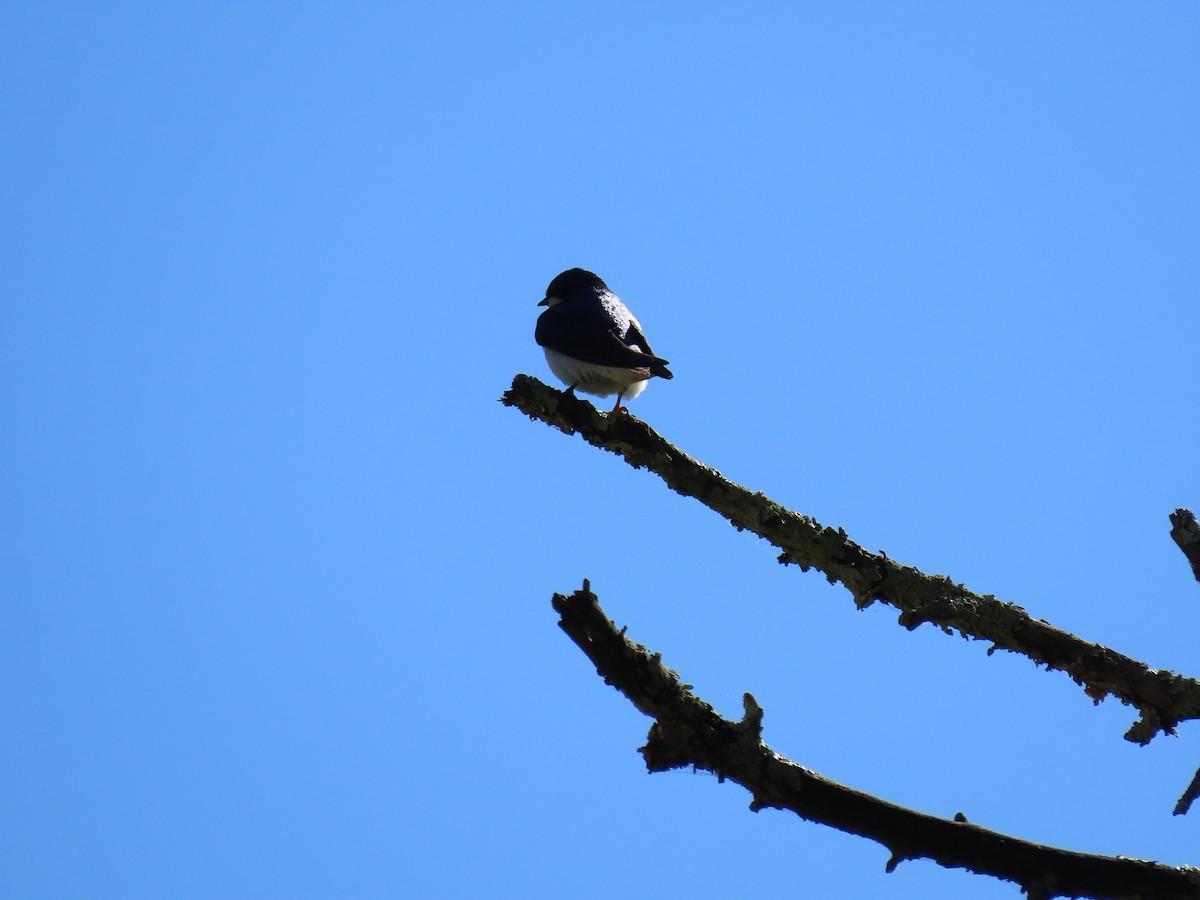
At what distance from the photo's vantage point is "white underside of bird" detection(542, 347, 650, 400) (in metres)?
7.41

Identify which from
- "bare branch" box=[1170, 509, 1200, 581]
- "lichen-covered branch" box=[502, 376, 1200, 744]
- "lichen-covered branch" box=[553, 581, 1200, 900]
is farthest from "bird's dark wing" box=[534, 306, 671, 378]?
"lichen-covered branch" box=[553, 581, 1200, 900]

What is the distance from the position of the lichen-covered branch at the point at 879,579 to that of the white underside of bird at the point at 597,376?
1.88 metres

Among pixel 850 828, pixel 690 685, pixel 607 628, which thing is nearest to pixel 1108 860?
pixel 850 828

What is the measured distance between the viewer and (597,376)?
24.6 ft

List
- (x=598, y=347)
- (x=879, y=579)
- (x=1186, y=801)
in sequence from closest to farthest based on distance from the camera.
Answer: (x=1186, y=801) → (x=879, y=579) → (x=598, y=347)

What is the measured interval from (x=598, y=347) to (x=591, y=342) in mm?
113

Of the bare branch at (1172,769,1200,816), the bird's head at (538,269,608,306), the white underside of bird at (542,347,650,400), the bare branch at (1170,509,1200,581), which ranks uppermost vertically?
the bird's head at (538,269,608,306)

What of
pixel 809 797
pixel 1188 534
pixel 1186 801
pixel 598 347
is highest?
pixel 598 347

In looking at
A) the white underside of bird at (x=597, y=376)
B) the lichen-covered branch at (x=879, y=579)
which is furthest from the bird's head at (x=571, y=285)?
the lichen-covered branch at (x=879, y=579)

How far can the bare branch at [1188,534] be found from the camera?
4.18 metres

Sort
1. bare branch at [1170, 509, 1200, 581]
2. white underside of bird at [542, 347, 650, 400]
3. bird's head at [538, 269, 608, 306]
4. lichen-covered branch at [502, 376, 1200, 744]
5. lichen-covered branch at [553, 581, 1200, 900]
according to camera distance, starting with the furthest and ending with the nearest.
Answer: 1. bird's head at [538, 269, 608, 306]
2. white underside of bird at [542, 347, 650, 400]
3. lichen-covered branch at [502, 376, 1200, 744]
4. bare branch at [1170, 509, 1200, 581]
5. lichen-covered branch at [553, 581, 1200, 900]

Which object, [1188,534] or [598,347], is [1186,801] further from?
[598,347]

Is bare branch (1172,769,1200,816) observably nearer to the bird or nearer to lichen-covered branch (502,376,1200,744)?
lichen-covered branch (502,376,1200,744)

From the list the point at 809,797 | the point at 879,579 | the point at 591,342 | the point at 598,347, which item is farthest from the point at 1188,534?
the point at 591,342
